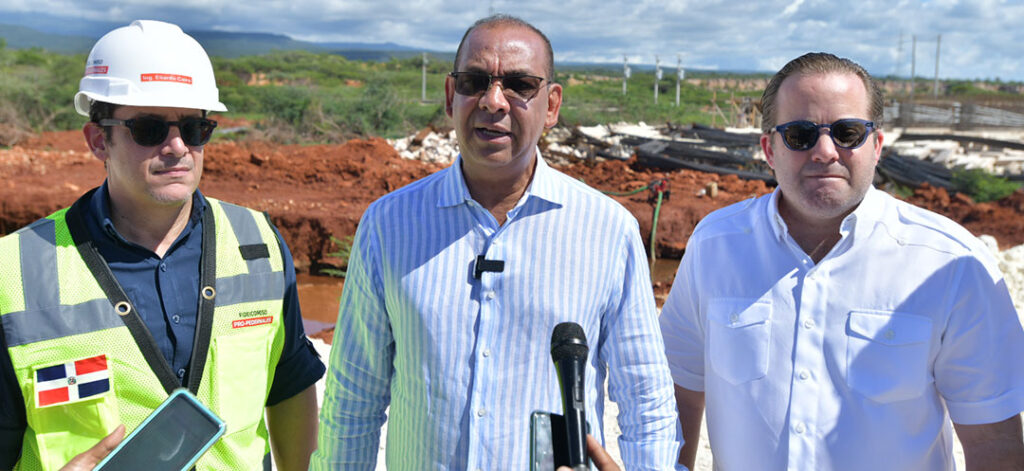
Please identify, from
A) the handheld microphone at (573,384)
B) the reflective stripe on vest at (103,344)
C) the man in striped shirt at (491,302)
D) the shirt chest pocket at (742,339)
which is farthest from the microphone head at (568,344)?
the reflective stripe on vest at (103,344)

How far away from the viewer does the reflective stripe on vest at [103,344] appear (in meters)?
2.30

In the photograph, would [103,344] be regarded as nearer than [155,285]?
Yes

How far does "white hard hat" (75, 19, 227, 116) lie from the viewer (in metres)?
2.57

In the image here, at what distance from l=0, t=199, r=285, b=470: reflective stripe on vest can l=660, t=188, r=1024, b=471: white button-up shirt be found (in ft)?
5.14

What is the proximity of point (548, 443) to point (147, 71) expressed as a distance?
2.01 meters

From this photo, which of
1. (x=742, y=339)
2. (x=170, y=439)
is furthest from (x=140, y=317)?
(x=742, y=339)

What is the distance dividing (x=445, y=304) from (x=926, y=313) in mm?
1484

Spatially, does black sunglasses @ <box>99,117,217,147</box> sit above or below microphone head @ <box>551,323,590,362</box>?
above

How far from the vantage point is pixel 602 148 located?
24.2 meters

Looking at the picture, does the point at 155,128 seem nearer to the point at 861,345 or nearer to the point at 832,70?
the point at 832,70

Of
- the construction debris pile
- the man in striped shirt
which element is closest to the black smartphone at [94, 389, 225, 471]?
the man in striped shirt

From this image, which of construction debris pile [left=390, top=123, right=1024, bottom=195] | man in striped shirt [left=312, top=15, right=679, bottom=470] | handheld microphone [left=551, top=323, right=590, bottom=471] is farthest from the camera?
construction debris pile [left=390, top=123, right=1024, bottom=195]

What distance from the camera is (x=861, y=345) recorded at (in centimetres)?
246

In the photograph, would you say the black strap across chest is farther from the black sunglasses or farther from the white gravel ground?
the white gravel ground
